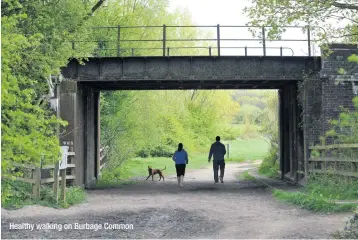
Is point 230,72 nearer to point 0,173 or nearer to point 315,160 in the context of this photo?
point 315,160

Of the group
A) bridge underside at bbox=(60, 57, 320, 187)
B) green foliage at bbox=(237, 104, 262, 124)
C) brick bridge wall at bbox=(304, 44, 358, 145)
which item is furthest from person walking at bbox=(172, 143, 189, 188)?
green foliage at bbox=(237, 104, 262, 124)

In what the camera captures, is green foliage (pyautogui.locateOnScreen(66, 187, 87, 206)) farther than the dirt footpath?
Yes

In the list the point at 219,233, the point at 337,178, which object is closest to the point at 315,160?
the point at 337,178

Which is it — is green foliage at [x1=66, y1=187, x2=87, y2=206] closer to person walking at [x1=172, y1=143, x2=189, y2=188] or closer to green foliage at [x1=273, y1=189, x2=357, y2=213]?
person walking at [x1=172, y1=143, x2=189, y2=188]

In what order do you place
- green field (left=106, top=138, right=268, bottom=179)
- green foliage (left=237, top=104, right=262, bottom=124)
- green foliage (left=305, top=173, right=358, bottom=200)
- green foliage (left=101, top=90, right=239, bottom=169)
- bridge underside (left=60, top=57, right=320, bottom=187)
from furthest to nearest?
green foliage (left=237, top=104, right=262, bottom=124) → green field (left=106, top=138, right=268, bottom=179) → green foliage (left=101, top=90, right=239, bottom=169) → bridge underside (left=60, top=57, right=320, bottom=187) → green foliage (left=305, top=173, right=358, bottom=200)

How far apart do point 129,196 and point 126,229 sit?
266 inches

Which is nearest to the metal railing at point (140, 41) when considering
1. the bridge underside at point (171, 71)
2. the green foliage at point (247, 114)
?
the bridge underside at point (171, 71)

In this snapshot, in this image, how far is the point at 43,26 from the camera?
16625mm

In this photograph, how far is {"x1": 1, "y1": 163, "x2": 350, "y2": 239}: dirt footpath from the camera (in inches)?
375

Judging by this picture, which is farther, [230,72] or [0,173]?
[230,72]

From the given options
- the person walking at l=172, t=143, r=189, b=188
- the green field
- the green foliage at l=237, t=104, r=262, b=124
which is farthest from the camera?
the green foliage at l=237, t=104, r=262, b=124

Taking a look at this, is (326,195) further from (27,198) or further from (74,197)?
(27,198)

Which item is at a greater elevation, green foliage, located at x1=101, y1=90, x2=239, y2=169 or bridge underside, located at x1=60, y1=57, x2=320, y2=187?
bridge underside, located at x1=60, y1=57, x2=320, y2=187

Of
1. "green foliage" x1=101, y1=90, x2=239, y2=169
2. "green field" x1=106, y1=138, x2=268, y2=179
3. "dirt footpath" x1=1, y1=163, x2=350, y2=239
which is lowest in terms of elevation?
"green field" x1=106, y1=138, x2=268, y2=179
